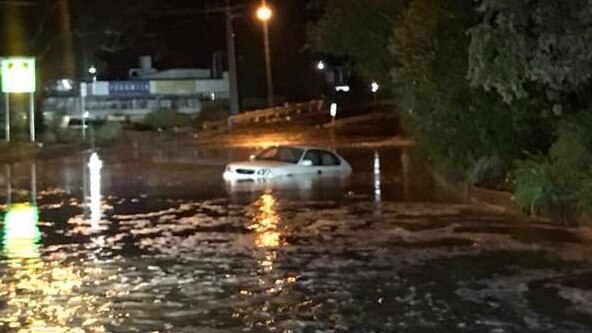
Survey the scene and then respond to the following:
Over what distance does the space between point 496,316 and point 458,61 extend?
47.3 feet

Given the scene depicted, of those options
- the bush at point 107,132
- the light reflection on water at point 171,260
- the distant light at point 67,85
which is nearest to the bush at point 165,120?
the bush at point 107,132

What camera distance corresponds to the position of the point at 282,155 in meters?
33.9

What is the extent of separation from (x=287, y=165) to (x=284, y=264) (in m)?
17.5

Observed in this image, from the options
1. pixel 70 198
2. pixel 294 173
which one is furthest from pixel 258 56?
pixel 70 198

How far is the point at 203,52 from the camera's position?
96938mm

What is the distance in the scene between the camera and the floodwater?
36.5 feet

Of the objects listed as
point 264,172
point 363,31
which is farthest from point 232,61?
point 264,172

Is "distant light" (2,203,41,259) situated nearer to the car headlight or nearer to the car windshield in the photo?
the car headlight

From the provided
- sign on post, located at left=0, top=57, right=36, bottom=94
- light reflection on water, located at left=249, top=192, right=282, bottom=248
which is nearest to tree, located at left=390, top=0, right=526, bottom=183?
light reflection on water, located at left=249, top=192, right=282, bottom=248

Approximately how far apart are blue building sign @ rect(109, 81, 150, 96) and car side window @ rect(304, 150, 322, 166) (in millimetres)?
55556

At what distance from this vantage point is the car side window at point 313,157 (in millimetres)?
33031

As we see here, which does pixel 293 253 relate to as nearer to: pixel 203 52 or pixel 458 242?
pixel 458 242

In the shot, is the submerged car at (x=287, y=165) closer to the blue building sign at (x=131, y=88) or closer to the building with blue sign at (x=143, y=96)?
the building with blue sign at (x=143, y=96)

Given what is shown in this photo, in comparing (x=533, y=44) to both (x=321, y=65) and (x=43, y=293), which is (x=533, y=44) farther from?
(x=321, y=65)
